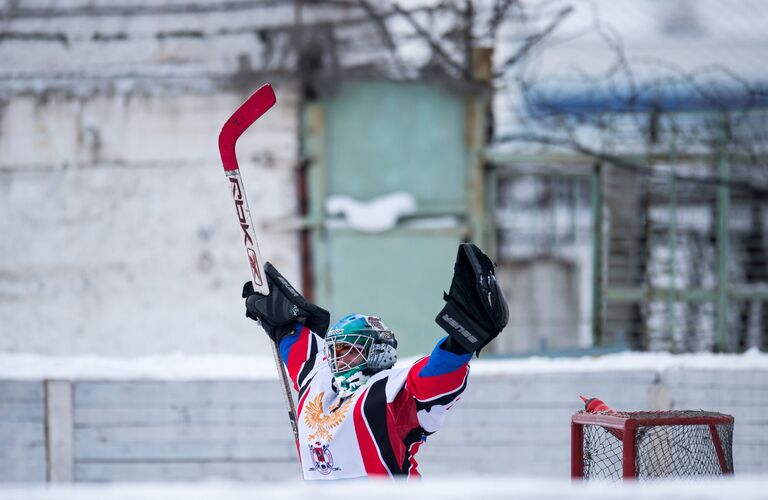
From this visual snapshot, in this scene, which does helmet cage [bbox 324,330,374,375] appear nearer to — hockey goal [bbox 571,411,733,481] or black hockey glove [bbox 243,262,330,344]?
black hockey glove [bbox 243,262,330,344]

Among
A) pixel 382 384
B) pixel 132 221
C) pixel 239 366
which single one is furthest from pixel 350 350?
pixel 132 221

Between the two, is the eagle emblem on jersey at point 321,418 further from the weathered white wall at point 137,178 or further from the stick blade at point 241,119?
the weathered white wall at point 137,178

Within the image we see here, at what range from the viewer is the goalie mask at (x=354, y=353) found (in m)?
3.24

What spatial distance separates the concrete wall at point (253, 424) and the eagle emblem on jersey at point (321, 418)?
2310mm

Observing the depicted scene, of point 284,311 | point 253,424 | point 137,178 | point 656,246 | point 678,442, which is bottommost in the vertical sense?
point 253,424

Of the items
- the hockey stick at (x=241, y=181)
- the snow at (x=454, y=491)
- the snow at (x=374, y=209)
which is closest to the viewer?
the snow at (x=454, y=491)

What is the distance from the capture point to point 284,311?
12.4 ft

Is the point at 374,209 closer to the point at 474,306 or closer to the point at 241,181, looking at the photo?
the point at 241,181

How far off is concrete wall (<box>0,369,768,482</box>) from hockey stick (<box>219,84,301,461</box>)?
1.81 m

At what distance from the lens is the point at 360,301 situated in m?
8.23

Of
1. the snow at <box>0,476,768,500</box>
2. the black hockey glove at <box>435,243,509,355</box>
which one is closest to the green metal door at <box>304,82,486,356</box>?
the black hockey glove at <box>435,243,509,355</box>

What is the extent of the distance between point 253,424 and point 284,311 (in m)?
2.09

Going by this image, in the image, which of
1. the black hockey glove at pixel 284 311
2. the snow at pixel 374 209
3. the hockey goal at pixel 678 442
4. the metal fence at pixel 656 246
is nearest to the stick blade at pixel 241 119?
the black hockey glove at pixel 284 311

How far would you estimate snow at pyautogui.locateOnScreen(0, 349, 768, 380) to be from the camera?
18.7ft
